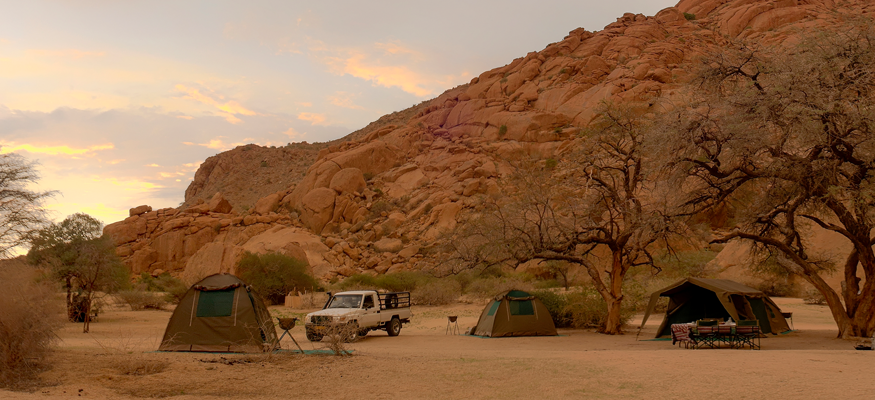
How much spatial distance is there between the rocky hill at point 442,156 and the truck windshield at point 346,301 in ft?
60.5

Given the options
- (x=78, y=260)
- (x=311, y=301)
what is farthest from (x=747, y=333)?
(x=78, y=260)

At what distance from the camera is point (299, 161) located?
254 ft

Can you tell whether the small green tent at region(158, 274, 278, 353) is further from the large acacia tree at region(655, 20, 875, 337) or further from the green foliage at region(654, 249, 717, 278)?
the green foliage at region(654, 249, 717, 278)

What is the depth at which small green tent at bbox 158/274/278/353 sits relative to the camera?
13266mm

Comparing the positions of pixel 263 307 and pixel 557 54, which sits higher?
pixel 557 54

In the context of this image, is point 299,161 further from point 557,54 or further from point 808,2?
point 808,2

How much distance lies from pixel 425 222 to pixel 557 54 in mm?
31613

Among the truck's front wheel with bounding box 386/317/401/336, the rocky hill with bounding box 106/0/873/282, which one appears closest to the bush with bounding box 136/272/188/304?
the rocky hill with bounding box 106/0/873/282

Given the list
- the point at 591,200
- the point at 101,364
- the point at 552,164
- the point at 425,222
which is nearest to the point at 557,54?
the point at 552,164

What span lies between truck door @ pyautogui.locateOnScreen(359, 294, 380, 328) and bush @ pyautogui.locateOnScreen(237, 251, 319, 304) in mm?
16471

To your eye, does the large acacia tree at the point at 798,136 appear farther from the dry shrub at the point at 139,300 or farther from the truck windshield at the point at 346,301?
the dry shrub at the point at 139,300

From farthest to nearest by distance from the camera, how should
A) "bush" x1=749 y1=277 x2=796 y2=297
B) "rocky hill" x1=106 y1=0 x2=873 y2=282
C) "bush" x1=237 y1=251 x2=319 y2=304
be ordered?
"rocky hill" x1=106 y1=0 x2=873 y2=282 → "bush" x1=237 y1=251 x2=319 y2=304 → "bush" x1=749 y1=277 x2=796 y2=297

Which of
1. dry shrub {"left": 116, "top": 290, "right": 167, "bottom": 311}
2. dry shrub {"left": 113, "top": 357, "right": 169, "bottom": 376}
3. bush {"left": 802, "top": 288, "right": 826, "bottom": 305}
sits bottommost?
bush {"left": 802, "top": 288, "right": 826, "bottom": 305}

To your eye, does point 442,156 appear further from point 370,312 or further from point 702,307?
point 702,307
